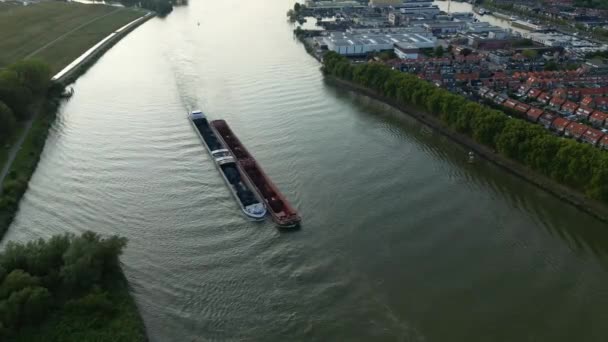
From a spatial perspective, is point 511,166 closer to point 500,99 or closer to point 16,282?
point 500,99

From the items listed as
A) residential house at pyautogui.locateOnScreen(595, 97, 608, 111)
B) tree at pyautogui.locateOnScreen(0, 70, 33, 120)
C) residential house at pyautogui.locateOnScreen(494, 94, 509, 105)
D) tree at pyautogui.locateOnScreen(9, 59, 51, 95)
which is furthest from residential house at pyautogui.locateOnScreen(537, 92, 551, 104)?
tree at pyautogui.locateOnScreen(9, 59, 51, 95)

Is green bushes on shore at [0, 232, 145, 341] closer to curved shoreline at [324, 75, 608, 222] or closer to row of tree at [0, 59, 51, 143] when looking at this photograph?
row of tree at [0, 59, 51, 143]

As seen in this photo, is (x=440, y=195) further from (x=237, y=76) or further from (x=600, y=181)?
(x=237, y=76)

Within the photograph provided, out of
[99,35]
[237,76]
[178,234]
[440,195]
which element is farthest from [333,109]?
[99,35]

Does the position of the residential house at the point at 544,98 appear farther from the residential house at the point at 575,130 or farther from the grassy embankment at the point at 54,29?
the grassy embankment at the point at 54,29

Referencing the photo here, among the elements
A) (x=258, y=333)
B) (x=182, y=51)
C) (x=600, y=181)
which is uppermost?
(x=182, y=51)

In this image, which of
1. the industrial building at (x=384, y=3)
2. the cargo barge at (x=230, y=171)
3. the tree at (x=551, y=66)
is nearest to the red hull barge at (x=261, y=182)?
the cargo barge at (x=230, y=171)
